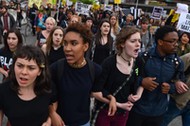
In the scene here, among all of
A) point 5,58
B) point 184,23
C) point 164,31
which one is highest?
point 164,31

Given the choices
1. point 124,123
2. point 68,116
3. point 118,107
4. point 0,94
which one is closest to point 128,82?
point 118,107

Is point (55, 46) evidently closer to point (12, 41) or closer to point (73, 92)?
point (12, 41)

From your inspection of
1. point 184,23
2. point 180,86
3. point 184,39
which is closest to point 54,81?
point 180,86

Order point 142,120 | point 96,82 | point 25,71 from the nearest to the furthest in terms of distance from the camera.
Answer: point 25,71, point 96,82, point 142,120

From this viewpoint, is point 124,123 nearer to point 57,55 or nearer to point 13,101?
point 13,101

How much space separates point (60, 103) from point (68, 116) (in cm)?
14

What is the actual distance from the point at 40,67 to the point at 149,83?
119 centimetres

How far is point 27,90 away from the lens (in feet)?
6.91

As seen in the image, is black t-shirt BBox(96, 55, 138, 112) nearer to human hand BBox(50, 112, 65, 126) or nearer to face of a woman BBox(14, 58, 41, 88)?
human hand BBox(50, 112, 65, 126)

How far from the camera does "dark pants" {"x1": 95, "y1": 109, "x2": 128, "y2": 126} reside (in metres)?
2.78

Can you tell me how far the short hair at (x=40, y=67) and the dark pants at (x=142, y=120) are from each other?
3.91ft

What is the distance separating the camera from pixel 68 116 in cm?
237

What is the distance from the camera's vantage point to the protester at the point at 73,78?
2.23m

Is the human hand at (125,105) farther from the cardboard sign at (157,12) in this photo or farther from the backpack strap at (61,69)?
the cardboard sign at (157,12)
